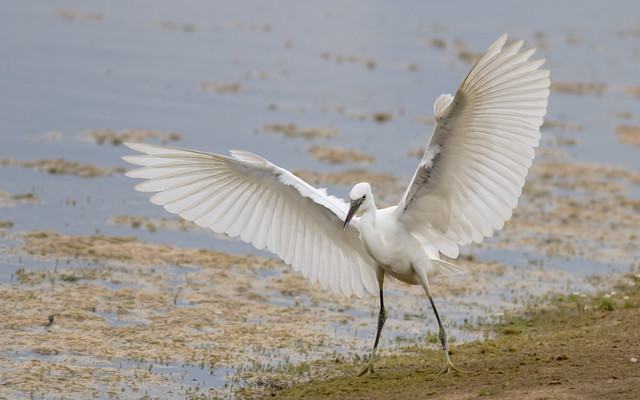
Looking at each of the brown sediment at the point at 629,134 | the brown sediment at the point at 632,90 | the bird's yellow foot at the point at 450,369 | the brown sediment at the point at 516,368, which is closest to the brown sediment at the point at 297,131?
the brown sediment at the point at 629,134

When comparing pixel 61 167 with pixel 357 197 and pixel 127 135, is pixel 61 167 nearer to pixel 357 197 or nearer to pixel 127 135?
pixel 127 135

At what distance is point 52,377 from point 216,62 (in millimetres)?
19634

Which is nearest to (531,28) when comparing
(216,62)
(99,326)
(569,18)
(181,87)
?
(569,18)

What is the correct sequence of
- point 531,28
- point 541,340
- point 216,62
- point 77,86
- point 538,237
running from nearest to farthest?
1. point 541,340
2. point 538,237
3. point 77,86
4. point 216,62
5. point 531,28

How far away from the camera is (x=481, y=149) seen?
27.3 feet

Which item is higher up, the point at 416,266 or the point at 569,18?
the point at 569,18

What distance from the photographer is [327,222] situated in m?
9.28

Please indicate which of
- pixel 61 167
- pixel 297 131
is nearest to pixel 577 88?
pixel 297 131

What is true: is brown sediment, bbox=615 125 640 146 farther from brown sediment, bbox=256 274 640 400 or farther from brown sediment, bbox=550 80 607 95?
brown sediment, bbox=256 274 640 400

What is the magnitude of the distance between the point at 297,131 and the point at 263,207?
11497mm

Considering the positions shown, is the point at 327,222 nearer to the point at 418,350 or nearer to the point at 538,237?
the point at 418,350

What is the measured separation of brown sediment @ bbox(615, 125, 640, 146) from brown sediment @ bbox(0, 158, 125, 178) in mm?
12037

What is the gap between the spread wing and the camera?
7.99 metres

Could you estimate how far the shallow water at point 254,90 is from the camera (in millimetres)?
14109
